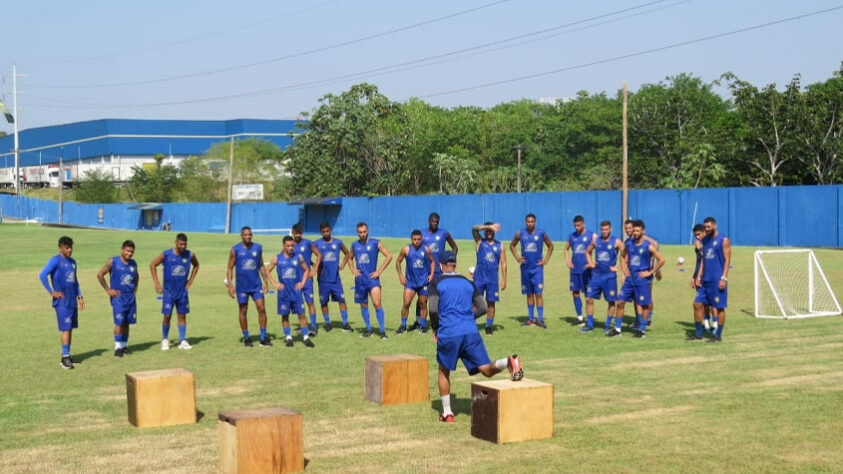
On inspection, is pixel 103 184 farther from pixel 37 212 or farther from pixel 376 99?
pixel 376 99

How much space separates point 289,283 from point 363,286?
1691 mm

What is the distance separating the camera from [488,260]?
1984 centimetres

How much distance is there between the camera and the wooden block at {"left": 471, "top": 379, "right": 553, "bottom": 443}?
33.0ft

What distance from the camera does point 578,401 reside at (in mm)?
12281

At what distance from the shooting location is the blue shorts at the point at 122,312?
1705 centimetres

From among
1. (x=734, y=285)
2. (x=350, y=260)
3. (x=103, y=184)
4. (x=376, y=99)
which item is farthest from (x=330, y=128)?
(x=350, y=260)

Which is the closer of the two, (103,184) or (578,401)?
(578,401)

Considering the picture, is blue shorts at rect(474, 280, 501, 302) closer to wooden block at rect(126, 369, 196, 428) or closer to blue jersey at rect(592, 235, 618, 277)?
blue jersey at rect(592, 235, 618, 277)

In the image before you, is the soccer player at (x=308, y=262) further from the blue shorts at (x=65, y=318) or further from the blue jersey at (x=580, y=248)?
the blue jersey at (x=580, y=248)

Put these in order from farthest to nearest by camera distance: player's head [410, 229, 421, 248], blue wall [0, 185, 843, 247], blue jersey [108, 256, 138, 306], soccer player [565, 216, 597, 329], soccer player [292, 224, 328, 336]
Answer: blue wall [0, 185, 843, 247] < soccer player [565, 216, 597, 329] < soccer player [292, 224, 328, 336] < player's head [410, 229, 421, 248] < blue jersey [108, 256, 138, 306]

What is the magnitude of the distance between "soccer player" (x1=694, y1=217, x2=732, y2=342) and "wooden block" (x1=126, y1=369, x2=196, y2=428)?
1004cm

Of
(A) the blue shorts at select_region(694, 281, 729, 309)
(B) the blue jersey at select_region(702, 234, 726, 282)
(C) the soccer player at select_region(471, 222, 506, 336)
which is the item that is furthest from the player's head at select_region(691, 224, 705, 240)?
(C) the soccer player at select_region(471, 222, 506, 336)

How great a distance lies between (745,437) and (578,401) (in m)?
2.52

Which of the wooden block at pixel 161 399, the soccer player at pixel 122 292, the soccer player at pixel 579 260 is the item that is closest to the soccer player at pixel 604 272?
the soccer player at pixel 579 260
